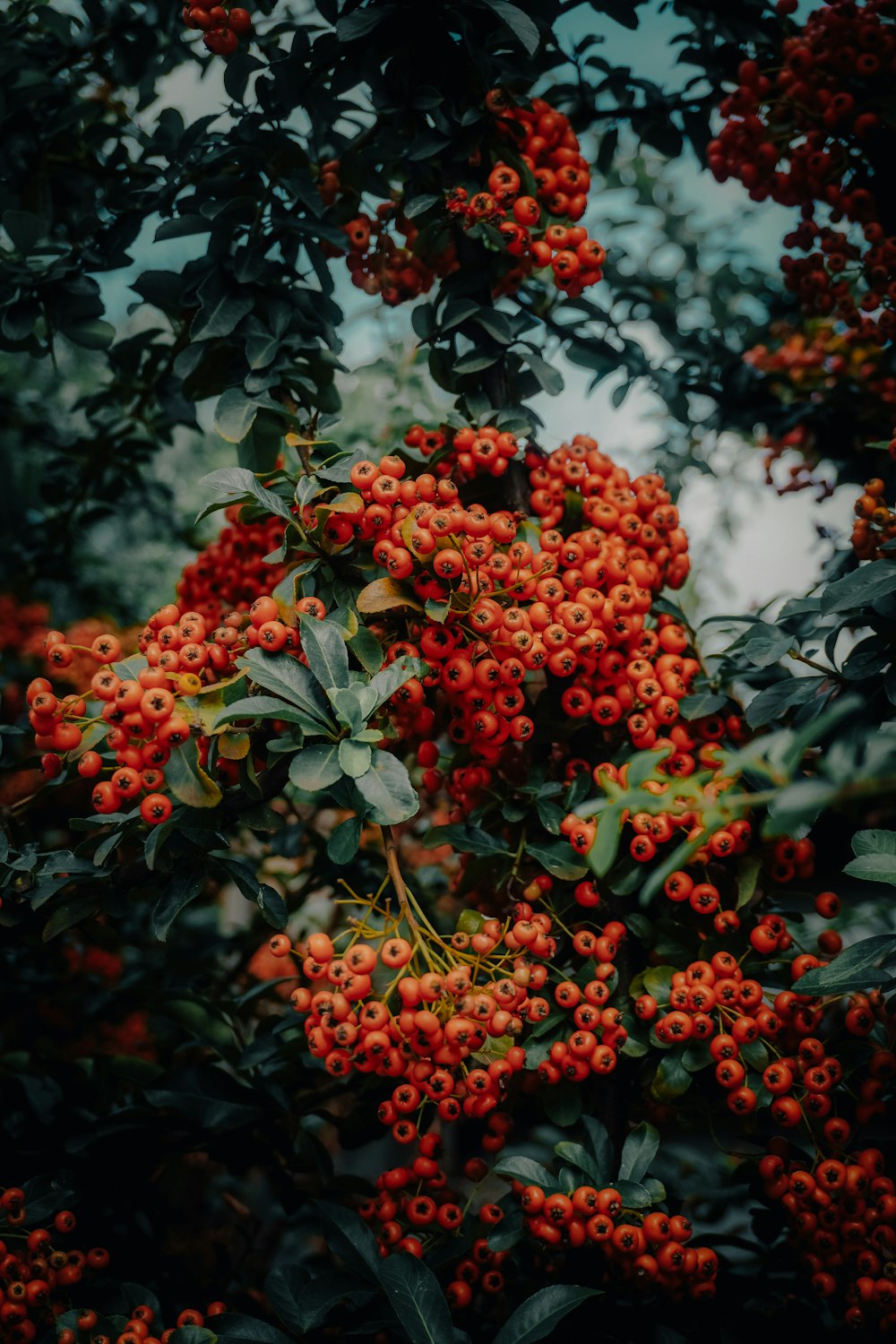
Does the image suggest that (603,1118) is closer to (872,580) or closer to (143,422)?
(872,580)

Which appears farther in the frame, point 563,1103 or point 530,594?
point 563,1103

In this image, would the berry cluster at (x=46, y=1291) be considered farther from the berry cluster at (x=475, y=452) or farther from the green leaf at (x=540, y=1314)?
the berry cluster at (x=475, y=452)

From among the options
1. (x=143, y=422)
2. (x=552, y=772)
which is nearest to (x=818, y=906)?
(x=552, y=772)

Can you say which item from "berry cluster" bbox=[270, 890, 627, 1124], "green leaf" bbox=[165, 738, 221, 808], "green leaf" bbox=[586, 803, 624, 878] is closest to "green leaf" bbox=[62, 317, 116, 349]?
"green leaf" bbox=[165, 738, 221, 808]

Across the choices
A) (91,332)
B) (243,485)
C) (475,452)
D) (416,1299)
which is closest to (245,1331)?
(416,1299)

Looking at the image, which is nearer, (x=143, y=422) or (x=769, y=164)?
(x=769, y=164)

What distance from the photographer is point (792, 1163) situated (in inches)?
59.1

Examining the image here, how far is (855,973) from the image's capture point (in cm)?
138

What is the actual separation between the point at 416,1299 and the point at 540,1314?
20 cm

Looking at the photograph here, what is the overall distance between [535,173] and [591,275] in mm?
225

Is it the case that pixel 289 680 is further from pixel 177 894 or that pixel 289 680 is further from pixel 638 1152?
pixel 638 1152

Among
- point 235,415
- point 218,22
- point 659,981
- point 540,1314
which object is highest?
point 218,22

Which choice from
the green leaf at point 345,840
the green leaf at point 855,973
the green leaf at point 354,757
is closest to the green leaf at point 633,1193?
the green leaf at point 855,973

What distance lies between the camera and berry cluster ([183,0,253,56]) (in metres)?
1.62
